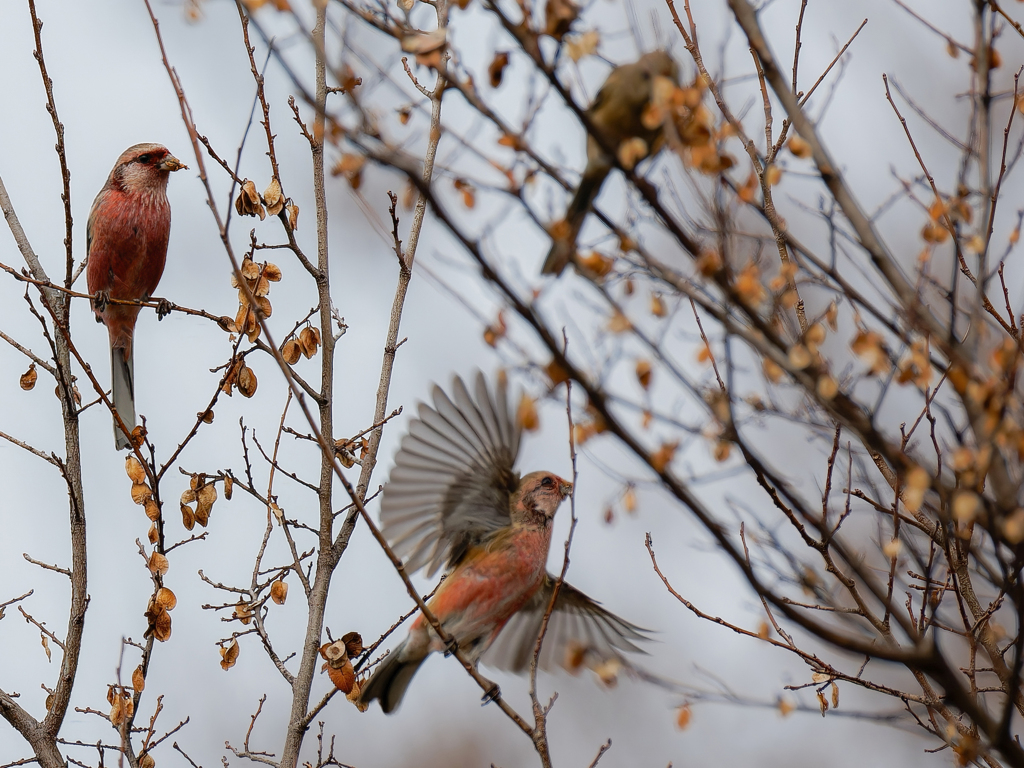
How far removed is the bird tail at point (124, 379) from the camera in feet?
18.7

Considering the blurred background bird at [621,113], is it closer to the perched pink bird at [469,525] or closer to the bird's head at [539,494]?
the perched pink bird at [469,525]

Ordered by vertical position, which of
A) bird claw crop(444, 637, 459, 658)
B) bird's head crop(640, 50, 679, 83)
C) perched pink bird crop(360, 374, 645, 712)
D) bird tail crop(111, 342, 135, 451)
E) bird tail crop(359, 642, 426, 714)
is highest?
bird tail crop(111, 342, 135, 451)

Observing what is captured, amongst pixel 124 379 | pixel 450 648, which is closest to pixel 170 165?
pixel 124 379

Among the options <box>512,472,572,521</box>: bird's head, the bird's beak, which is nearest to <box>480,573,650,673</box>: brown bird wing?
<box>512,472,572,521</box>: bird's head

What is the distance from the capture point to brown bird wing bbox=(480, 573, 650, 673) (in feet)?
15.2

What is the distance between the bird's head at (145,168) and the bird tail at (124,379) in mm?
1050

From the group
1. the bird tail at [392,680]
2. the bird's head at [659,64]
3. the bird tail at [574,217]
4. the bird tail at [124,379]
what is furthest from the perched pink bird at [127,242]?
the bird's head at [659,64]

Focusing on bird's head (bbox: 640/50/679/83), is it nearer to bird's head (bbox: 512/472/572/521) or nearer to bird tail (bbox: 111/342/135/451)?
bird's head (bbox: 512/472/572/521)

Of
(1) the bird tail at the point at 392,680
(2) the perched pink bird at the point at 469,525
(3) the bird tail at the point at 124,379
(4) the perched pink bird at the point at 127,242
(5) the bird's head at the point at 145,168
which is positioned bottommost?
(1) the bird tail at the point at 392,680

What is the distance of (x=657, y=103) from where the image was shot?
2.08 metres

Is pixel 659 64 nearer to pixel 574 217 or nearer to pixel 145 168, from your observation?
pixel 574 217

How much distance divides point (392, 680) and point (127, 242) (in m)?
3.19

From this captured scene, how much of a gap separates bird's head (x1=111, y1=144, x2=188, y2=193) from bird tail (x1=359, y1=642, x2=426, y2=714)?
136 inches

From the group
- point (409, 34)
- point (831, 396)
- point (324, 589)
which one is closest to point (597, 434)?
point (831, 396)
